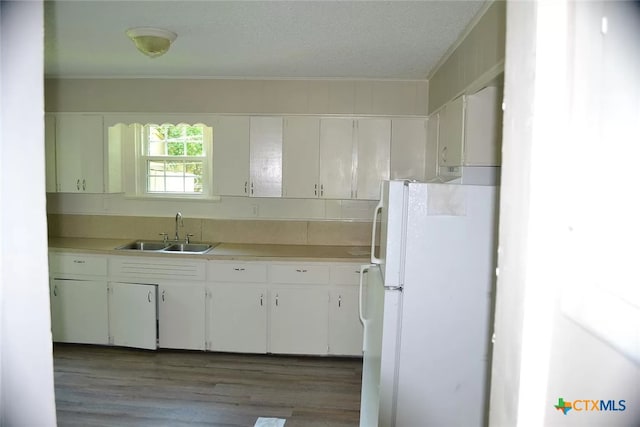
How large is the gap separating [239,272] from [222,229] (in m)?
0.74

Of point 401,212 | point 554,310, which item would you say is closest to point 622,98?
point 554,310

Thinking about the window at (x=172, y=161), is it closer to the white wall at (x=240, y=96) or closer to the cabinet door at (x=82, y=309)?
the white wall at (x=240, y=96)

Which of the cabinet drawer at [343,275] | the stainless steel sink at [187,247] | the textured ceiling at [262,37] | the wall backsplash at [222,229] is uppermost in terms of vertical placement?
the textured ceiling at [262,37]

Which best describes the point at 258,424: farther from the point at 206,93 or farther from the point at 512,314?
the point at 206,93

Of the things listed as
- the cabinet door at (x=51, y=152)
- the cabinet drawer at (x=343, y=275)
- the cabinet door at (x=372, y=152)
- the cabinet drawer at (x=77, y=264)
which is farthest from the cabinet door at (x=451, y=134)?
the cabinet door at (x=51, y=152)

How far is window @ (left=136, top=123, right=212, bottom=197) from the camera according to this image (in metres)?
4.36

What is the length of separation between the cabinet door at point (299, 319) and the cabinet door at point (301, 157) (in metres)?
0.87

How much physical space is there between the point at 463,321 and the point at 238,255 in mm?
2138

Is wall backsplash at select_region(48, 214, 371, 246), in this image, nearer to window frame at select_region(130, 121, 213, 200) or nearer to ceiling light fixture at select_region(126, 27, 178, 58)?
window frame at select_region(130, 121, 213, 200)

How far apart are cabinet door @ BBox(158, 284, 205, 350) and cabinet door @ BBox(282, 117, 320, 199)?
1172 millimetres

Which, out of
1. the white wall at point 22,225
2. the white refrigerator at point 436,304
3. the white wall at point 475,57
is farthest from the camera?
the white wall at point 475,57

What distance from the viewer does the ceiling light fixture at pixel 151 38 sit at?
2.65m

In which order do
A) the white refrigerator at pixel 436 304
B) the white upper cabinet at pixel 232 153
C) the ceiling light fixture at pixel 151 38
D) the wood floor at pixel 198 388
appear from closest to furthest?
1. the white refrigerator at pixel 436 304
2. the ceiling light fixture at pixel 151 38
3. the wood floor at pixel 198 388
4. the white upper cabinet at pixel 232 153

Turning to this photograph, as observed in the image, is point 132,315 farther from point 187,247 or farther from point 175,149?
point 175,149
